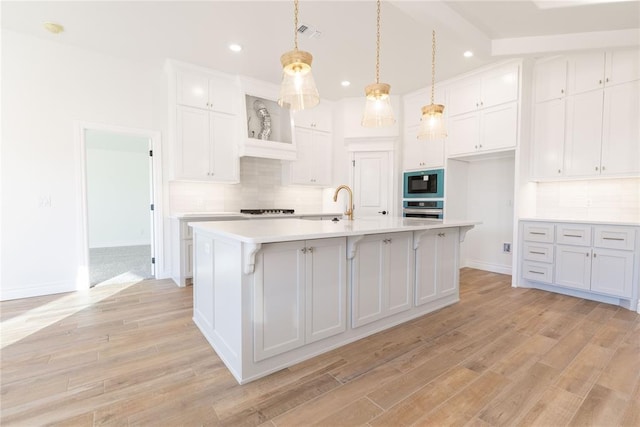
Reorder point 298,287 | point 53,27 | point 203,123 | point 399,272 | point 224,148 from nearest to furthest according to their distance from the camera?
point 298,287 → point 399,272 → point 53,27 → point 203,123 → point 224,148

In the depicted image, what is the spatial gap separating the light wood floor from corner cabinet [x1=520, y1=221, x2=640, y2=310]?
1.33 feet

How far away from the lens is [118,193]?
7.49 metres

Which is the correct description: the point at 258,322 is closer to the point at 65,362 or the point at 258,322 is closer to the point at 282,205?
the point at 65,362

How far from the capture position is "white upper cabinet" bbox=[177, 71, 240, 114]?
4.00m

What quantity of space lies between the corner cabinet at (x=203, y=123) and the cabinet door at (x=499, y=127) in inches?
141

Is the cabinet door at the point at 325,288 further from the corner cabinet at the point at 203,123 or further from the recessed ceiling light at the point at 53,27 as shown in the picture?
the recessed ceiling light at the point at 53,27

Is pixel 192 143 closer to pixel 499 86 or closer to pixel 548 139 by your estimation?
pixel 499 86

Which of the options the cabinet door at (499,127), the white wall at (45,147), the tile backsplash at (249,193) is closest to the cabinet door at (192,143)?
the tile backsplash at (249,193)

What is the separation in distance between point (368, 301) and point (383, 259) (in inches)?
14.5

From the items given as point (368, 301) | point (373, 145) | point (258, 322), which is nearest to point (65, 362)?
point (258, 322)

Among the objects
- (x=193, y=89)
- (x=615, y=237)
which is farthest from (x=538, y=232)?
(x=193, y=89)

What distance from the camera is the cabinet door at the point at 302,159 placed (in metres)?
5.18

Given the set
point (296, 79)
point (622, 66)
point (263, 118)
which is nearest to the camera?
point (296, 79)

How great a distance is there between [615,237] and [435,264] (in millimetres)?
2054
